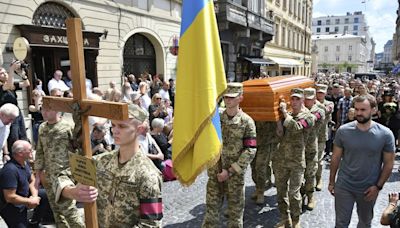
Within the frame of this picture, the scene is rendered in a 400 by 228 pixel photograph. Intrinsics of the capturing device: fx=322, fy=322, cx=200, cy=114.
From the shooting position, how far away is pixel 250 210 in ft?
17.0

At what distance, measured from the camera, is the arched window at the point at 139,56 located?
12.6m

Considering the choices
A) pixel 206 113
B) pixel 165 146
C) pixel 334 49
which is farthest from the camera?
pixel 334 49

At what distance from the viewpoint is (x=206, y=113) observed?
289 cm

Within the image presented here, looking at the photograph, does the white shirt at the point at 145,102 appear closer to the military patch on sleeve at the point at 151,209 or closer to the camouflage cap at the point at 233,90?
the camouflage cap at the point at 233,90

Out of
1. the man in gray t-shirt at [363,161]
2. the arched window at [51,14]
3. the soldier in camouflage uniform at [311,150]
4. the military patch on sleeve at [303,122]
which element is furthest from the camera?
the arched window at [51,14]

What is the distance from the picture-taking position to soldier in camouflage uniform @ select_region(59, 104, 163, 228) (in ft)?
6.81

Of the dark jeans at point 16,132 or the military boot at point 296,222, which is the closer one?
the military boot at point 296,222

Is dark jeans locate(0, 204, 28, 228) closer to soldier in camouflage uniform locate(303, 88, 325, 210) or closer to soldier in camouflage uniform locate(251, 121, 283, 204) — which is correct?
soldier in camouflage uniform locate(251, 121, 283, 204)

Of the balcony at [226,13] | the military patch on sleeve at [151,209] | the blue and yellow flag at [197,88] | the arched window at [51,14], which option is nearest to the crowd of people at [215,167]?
the military patch on sleeve at [151,209]

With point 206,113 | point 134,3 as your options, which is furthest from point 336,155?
point 134,3

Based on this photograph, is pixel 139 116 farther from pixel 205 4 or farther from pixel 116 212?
pixel 205 4

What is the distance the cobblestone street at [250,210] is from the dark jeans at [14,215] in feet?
6.06

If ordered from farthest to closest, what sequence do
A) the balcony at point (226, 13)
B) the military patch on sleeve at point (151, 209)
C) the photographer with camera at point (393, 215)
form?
the balcony at point (226, 13), the photographer with camera at point (393, 215), the military patch on sleeve at point (151, 209)

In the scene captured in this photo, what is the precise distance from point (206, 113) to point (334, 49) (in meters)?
99.1
